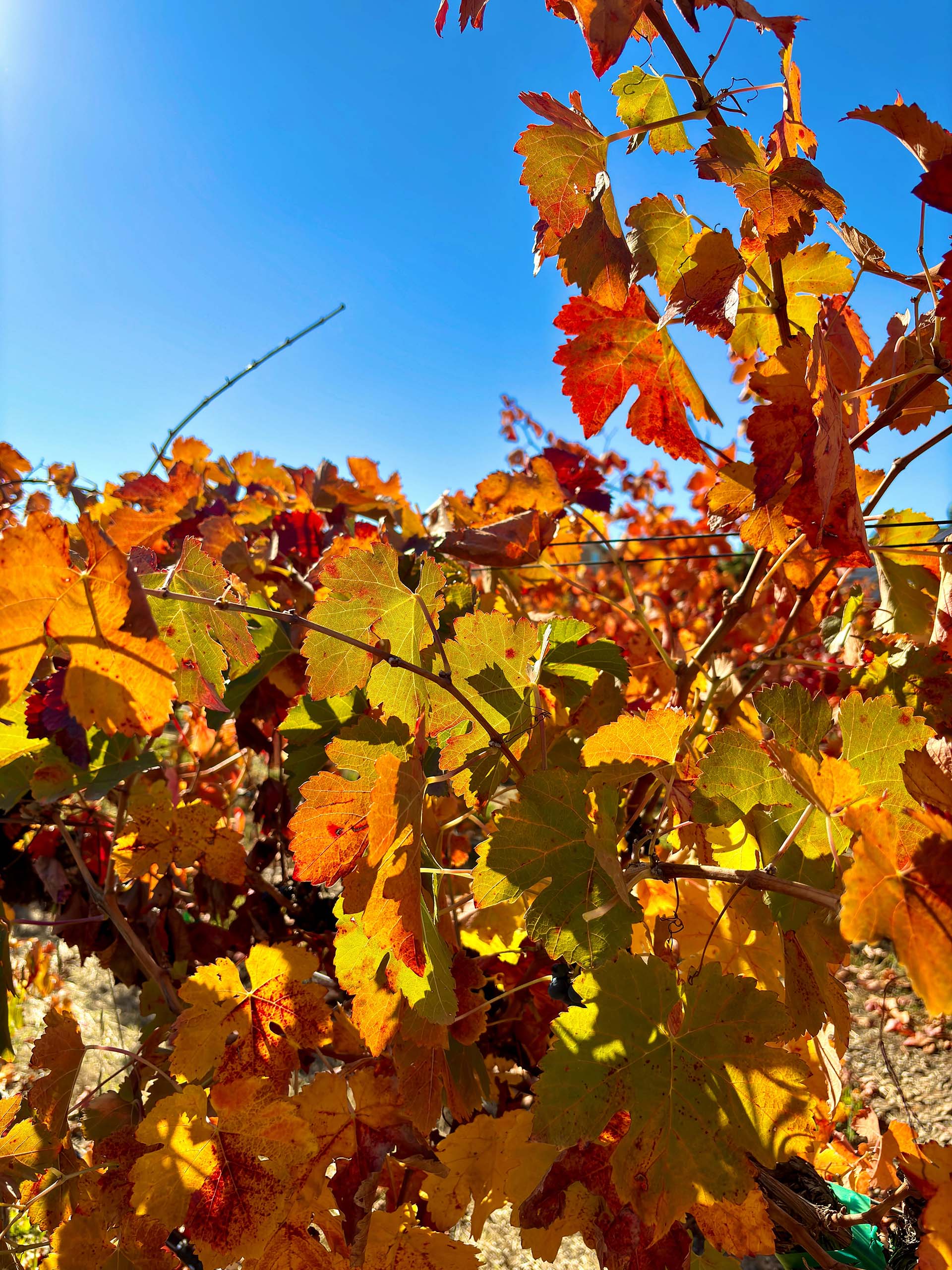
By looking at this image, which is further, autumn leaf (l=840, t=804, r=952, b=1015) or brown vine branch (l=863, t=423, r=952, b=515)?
brown vine branch (l=863, t=423, r=952, b=515)

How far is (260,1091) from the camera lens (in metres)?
1.02

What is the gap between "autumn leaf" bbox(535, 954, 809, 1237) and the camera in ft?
2.33

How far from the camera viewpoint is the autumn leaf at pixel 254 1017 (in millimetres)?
1072

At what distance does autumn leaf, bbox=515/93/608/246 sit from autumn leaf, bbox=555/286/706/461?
17 centimetres

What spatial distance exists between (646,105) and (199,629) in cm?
98

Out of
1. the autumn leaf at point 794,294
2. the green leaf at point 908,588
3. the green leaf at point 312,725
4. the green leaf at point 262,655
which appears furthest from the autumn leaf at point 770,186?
the green leaf at point 262,655

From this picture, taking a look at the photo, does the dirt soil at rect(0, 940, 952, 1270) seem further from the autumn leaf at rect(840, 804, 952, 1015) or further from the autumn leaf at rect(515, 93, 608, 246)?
the autumn leaf at rect(515, 93, 608, 246)

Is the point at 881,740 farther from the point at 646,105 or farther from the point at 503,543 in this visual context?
the point at 646,105

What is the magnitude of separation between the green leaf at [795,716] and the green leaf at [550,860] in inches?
9.3

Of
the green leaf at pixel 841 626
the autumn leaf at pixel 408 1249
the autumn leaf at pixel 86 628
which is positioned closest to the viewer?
the autumn leaf at pixel 86 628

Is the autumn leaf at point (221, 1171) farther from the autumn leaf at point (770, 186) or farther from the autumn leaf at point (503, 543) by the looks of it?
the autumn leaf at point (770, 186)

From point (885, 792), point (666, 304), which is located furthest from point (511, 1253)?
point (666, 304)

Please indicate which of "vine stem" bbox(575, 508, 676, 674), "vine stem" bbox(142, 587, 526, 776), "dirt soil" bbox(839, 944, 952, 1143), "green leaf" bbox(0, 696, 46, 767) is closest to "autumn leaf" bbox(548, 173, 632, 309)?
"vine stem" bbox(575, 508, 676, 674)

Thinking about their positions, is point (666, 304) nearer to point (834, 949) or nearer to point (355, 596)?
point (355, 596)
